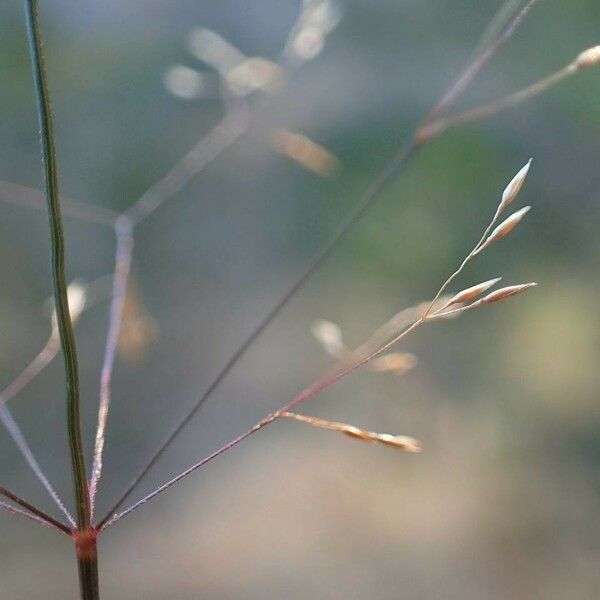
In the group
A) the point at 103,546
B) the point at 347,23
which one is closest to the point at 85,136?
the point at 347,23

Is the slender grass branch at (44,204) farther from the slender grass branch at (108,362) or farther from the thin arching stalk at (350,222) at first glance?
the thin arching stalk at (350,222)

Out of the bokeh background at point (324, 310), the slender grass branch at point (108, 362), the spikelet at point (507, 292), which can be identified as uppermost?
the bokeh background at point (324, 310)

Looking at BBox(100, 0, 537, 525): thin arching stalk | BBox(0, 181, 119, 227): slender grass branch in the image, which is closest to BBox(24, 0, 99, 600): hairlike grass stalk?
BBox(100, 0, 537, 525): thin arching stalk

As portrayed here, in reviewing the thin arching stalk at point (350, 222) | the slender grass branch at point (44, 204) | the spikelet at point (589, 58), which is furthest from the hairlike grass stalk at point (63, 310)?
the slender grass branch at point (44, 204)

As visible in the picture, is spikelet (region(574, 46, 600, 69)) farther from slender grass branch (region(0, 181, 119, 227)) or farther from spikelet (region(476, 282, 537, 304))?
slender grass branch (region(0, 181, 119, 227))

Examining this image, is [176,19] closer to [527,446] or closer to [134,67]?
[134,67]
